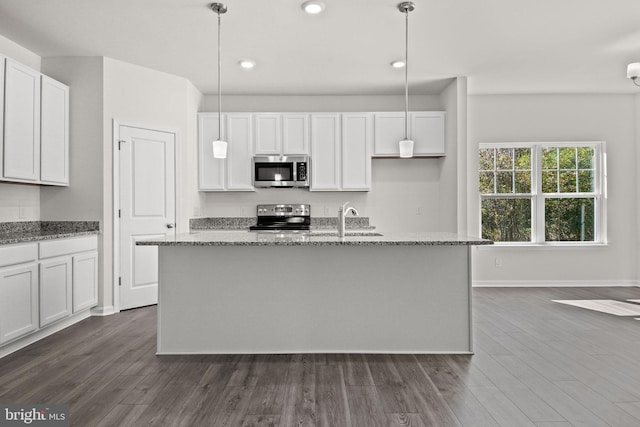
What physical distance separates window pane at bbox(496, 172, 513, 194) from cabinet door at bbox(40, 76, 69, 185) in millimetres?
5390

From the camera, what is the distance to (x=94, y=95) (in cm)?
434

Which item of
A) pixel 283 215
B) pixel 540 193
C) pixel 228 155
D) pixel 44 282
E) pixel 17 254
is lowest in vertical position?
pixel 44 282

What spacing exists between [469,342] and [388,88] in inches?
139

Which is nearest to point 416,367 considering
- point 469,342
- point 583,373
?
point 469,342

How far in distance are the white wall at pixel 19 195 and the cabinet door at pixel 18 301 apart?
3.09 feet

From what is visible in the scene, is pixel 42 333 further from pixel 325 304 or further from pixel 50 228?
pixel 325 304

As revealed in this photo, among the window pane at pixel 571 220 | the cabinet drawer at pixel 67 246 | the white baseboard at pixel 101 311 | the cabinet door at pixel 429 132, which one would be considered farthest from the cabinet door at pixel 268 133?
the window pane at pixel 571 220

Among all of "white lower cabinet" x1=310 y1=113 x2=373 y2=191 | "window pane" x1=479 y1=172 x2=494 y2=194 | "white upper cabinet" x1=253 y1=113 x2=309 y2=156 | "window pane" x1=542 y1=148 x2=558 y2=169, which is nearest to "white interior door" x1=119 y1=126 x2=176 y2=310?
"white upper cabinet" x1=253 y1=113 x2=309 y2=156

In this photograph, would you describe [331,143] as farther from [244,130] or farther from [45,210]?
[45,210]

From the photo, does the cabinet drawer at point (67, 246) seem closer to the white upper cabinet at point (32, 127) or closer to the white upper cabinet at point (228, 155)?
the white upper cabinet at point (32, 127)

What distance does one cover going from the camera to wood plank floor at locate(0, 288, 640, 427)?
216cm

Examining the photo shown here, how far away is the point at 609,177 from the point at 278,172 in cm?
460

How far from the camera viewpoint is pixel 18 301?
3.17 m

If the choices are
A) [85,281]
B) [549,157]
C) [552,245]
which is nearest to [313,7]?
[85,281]
